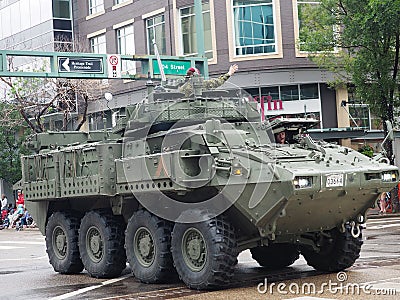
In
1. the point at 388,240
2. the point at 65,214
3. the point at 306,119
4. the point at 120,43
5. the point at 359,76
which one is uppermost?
the point at 120,43

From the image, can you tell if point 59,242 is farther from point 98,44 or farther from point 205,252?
point 98,44

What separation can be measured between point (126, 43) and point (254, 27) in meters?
7.69

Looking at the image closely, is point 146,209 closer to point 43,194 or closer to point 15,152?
point 43,194

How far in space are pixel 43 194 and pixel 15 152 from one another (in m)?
30.7

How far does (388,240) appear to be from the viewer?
1739 centimetres

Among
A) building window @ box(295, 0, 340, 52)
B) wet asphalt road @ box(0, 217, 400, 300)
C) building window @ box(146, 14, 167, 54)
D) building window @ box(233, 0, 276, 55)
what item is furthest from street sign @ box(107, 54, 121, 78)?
building window @ box(146, 14, 167, 54)

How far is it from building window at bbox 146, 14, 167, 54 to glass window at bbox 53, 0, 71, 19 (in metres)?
6.13

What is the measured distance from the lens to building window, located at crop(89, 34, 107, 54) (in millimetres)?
39812

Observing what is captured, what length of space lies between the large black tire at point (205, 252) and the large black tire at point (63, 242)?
323 cm

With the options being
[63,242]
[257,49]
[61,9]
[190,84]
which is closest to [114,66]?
[63,242]

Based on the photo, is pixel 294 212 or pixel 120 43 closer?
pixel 294 212

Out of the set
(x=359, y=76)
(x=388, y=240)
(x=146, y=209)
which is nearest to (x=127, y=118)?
(x=146, y=209)

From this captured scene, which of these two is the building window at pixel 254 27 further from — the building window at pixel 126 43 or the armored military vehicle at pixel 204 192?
the armored military vehicle at pixel 204 192

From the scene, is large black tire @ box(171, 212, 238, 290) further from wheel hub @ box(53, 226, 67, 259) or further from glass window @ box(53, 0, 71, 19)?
glass window @ box(53, 0, 71, 19)
